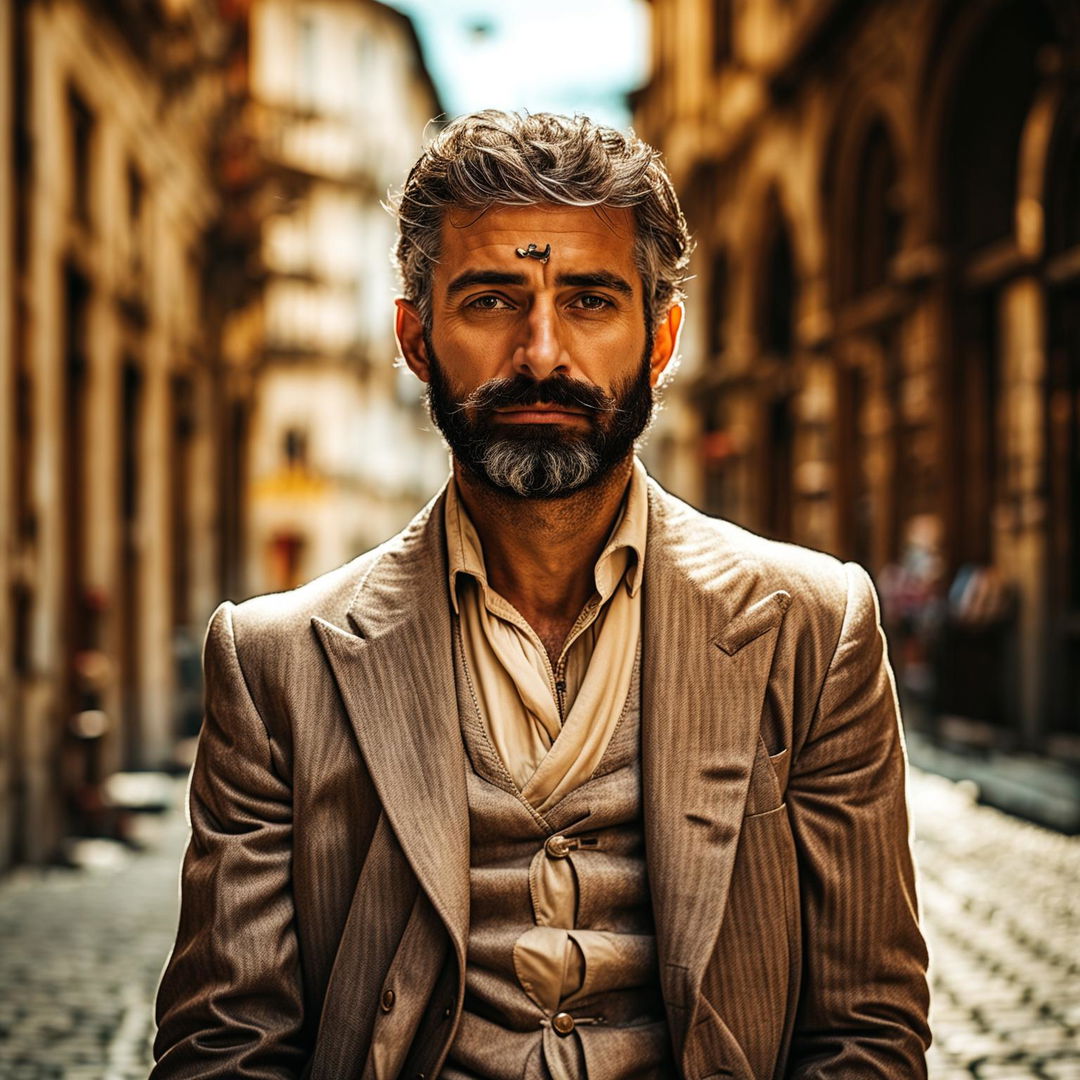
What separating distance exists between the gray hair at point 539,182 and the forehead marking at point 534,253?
7 cm

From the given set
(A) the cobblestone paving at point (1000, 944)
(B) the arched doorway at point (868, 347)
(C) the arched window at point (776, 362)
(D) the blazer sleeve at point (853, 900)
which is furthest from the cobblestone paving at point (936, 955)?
(C) the arched window at point (776, 362)

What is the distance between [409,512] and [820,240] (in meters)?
34.3

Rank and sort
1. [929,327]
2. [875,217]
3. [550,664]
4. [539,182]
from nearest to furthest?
[539,182]
[550,664]
[929,327]
[875,217]

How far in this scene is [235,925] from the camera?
8.15 ft

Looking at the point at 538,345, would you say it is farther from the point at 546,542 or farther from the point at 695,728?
the point at 695,728

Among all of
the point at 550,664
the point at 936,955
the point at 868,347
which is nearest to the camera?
the point at 550,664

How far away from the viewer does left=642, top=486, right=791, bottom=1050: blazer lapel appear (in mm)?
2406

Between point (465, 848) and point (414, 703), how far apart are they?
26 cm

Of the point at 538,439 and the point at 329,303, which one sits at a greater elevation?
the point at 329,303

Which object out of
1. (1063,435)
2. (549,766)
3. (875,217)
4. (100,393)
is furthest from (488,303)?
(875,217)

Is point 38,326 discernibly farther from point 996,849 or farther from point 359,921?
point 359,921

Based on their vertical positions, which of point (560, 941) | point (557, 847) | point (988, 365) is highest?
point (988, 365)

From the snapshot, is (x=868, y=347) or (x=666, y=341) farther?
(x=868, y=347)

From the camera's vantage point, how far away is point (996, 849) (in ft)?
29.9
